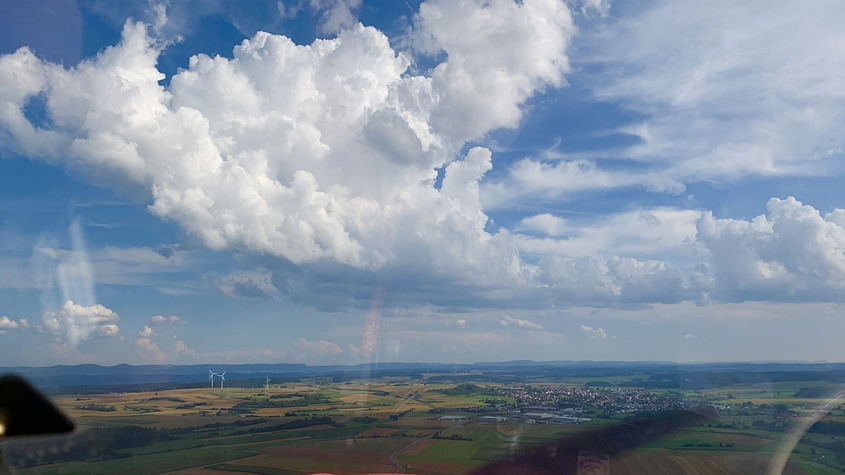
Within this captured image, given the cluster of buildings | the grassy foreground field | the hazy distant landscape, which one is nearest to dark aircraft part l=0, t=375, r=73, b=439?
the grassy foreground field

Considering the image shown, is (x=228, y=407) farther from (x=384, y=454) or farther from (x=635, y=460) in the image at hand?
(x=635, y=460)

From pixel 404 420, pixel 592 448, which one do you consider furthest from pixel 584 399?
pixel 592 448

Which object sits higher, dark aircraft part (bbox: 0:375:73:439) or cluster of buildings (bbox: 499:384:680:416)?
dark aircraft part (bbox: 0:375:73:439)

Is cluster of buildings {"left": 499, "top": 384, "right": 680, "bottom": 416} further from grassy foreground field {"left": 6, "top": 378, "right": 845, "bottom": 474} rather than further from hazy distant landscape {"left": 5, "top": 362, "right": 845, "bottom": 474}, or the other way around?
grassy foreground field {"left": 6, "top": 378, "right": 845, "bottom": 474}

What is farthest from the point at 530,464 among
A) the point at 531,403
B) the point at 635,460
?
the point at 531,403

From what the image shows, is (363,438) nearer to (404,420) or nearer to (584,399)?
(404,420)

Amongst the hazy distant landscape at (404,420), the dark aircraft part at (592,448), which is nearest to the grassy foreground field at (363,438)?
the hazy distant landscape at (404,420)
